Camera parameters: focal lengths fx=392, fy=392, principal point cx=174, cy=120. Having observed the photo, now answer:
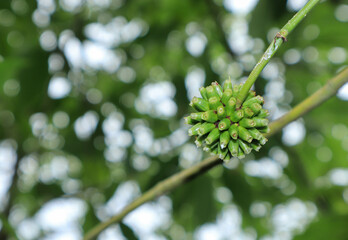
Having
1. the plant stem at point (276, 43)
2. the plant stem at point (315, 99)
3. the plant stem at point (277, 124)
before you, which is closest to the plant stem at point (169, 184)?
the plant stem at point (277, 124)

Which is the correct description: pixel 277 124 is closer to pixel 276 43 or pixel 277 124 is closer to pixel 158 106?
pixel 276 43

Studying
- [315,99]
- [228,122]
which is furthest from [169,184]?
[315,99]

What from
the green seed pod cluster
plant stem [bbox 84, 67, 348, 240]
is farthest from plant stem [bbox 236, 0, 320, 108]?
plant stem [bbox 84, 67, 348, 240]

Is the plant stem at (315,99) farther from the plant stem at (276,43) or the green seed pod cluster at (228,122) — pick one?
the plant stem at (276,43)

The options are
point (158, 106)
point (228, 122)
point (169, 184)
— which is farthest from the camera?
point (158, 106)

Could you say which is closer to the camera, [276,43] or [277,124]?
[276,43]

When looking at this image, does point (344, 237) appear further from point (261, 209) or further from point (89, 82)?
point (89, 82)
